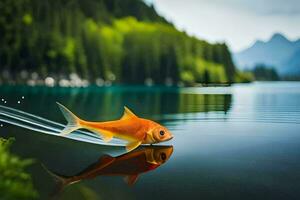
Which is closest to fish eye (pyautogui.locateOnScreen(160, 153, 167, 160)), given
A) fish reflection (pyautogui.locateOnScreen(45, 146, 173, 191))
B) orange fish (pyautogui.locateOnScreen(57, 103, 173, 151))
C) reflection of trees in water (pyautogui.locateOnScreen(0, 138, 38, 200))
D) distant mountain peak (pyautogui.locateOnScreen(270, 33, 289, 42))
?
fish reflection (pyautogui.locateOnScreen(45, 146, 173, 191))

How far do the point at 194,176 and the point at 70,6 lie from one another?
3538 centimetres

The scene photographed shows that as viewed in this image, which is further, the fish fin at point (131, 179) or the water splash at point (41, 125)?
the water splash at point (41, 125)

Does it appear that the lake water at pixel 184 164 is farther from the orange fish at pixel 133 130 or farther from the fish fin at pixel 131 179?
the orange fish at pixel 133 130

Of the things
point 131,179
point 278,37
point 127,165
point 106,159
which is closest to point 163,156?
point 127,165

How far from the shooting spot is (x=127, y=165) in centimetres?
450

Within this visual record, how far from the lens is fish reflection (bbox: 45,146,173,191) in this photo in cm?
396

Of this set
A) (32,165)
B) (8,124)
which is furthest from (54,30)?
(32,165)

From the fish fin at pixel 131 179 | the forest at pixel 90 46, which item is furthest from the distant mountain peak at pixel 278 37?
the fish fin at pixel 131 179

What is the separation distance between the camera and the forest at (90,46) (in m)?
23.1

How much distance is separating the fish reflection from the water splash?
0.48 meters

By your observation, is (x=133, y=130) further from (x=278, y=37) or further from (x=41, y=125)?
(x=278, y=37)

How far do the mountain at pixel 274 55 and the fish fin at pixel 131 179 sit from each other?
8370mm

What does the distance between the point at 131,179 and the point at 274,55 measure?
10.6m

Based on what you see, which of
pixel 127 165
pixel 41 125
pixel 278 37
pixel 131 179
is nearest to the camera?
pixel 131 179
